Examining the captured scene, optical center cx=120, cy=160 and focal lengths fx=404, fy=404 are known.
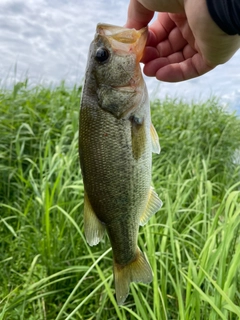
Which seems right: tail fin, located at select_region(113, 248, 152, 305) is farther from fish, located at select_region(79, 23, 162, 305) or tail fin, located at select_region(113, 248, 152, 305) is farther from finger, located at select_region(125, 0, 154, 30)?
finger, located at select_region(125, 0, 154, 30)

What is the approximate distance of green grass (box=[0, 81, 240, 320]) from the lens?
1.94 m

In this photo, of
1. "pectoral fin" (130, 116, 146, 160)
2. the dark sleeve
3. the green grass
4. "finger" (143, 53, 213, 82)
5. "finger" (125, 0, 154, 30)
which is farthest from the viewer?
the green grass

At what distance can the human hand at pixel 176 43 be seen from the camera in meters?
1.38

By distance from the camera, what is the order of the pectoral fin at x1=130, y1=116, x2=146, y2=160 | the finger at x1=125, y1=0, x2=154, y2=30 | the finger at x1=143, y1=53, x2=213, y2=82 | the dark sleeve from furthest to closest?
the finger at x1=143, y1=53, x2=213, y2=82, the finger at x1=125, y1=0, x2=154, y2=30, the pectoral fin at x1=130, y1=116, x2=146, y2=160, the dark sleeve

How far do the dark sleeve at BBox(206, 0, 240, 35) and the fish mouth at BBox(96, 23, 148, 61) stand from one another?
0.73 feet

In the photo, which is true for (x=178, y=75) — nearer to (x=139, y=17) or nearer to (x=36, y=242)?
(x=139, y=17)

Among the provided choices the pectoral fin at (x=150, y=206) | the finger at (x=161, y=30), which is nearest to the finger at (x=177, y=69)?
the finger at (x=161, y=30)

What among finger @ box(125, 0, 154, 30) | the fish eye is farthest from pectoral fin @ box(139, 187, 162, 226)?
finger @ box(125, 0, 154, 30)

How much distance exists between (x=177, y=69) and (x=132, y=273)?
2.94 feet

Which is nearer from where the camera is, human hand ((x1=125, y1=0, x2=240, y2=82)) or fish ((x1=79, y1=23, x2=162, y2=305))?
fish ((x1=79, y1=23, x2=162, y2=305))

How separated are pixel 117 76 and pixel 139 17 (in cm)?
38

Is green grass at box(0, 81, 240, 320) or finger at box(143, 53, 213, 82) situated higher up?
finger at box(143, 53, 213, 82)

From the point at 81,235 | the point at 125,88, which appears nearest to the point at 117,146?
the point at 125,88

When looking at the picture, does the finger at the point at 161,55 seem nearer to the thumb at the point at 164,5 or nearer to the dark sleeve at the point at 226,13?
A: the thumb at the point at 164,5
